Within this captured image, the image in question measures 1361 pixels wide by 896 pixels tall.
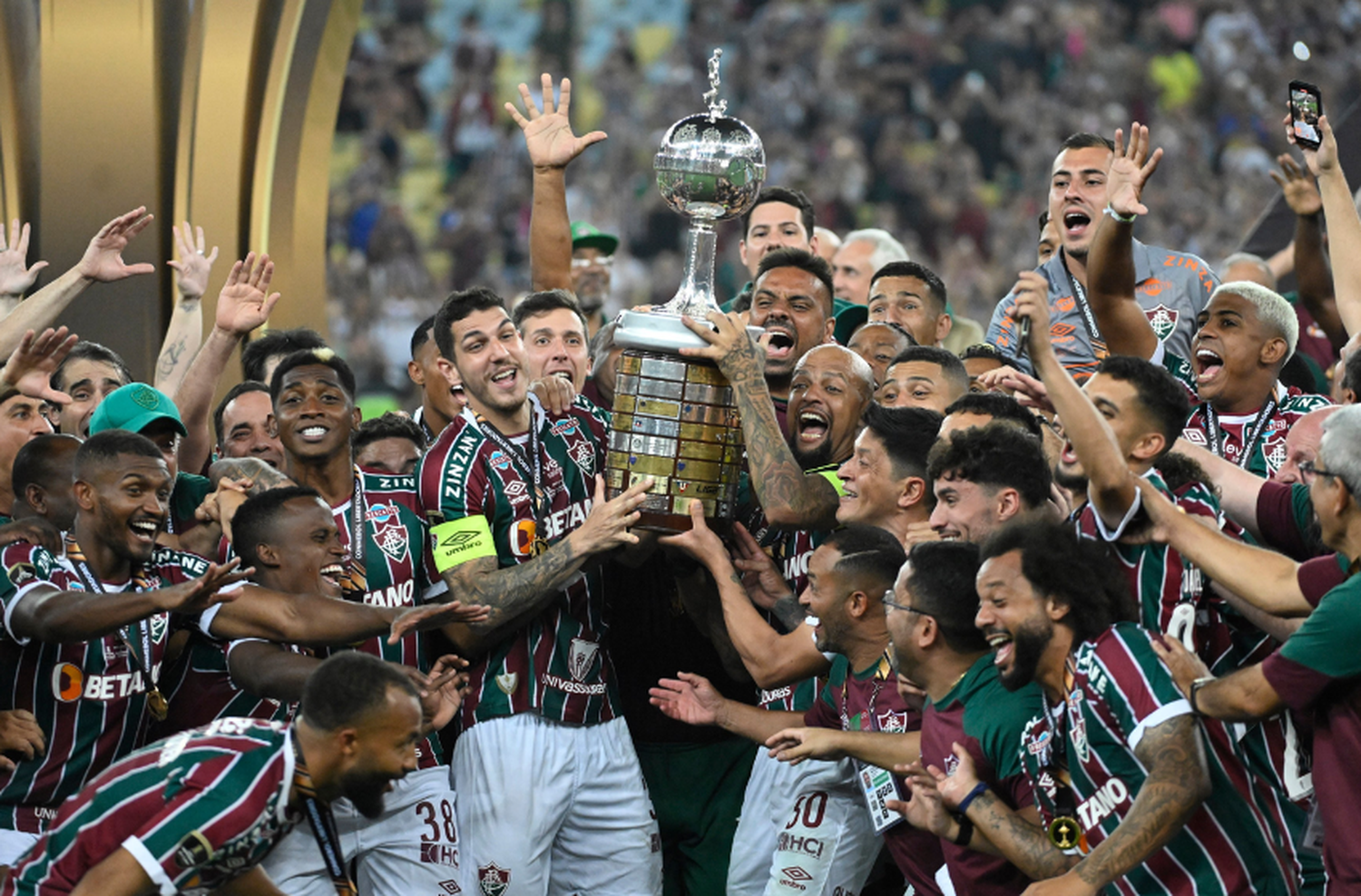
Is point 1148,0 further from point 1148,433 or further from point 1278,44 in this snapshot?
point 1148,433

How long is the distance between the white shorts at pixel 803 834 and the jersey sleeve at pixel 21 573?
2.36 meters

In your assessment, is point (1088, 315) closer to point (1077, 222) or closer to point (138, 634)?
point (1077, 222)

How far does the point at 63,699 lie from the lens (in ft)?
17.2

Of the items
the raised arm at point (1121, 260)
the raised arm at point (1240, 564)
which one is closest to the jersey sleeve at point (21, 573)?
the raised arm at point (1240, 564)

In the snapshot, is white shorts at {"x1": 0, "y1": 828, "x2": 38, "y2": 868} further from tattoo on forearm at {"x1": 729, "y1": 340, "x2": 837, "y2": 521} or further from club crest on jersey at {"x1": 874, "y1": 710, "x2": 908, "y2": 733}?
club crest on jersey at {"x1": 874, "y1": 710, "x2": 908, "y2": 733}

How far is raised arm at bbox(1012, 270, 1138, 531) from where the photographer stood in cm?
436

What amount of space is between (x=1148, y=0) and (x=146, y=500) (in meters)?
18.2

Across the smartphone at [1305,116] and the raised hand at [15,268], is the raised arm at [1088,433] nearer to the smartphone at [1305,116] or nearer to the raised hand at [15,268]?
the smartphone at [1305,116]

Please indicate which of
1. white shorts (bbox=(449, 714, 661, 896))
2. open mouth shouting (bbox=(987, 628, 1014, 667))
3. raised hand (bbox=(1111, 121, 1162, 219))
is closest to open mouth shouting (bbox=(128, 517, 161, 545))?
white shorts (bbox=(449, 714, 661, 896))

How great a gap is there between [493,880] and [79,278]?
2708 millimetres

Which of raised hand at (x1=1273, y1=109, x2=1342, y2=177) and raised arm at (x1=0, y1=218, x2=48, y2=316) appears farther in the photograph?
raised arm at (x1=0, y1=218, x2=48, y2=316)

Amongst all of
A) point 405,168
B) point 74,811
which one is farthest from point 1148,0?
point 74,811

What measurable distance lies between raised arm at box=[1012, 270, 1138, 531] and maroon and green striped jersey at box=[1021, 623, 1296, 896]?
34 cm

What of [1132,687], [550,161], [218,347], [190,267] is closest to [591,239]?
[190,267]
